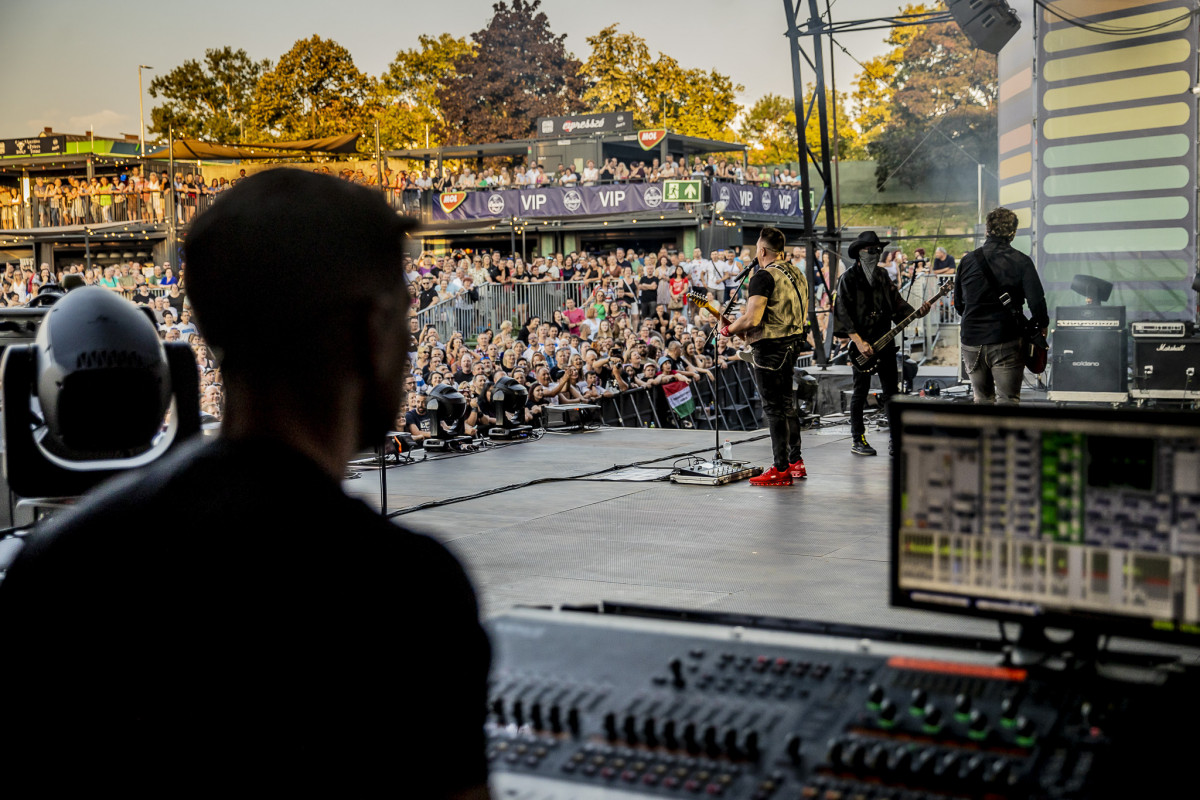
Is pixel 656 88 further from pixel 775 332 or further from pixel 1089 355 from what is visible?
pixel 775 332

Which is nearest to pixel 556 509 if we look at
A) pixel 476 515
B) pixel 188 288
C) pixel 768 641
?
pixel 476 515

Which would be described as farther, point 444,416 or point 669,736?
point 444,416

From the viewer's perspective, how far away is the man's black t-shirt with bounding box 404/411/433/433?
43.4 ft

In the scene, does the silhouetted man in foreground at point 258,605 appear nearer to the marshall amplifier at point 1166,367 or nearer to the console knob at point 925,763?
the console knob at point 925,763

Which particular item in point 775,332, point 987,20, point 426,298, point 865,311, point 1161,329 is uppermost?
point 987,20

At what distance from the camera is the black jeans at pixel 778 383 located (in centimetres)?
948

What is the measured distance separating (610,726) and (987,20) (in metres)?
15.1

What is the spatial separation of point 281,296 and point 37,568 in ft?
1.32

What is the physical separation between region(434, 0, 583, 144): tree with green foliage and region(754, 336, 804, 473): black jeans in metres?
49.4

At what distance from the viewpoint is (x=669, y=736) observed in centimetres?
176

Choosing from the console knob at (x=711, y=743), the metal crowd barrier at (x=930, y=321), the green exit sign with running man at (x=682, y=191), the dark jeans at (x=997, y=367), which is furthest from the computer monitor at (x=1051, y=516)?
the green exit sign with running man at (x=682, y=191)

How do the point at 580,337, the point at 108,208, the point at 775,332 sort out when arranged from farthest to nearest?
the point at 108,208
the point at 580,337
the point at 775,332

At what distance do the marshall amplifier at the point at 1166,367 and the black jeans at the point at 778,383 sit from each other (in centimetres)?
586

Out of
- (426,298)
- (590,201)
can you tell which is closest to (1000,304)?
(426,298)
